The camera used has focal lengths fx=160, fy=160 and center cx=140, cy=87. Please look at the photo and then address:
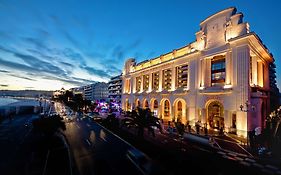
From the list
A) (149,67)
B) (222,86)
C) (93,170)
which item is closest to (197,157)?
(93,170)

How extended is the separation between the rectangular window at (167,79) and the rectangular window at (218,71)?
12401 mm

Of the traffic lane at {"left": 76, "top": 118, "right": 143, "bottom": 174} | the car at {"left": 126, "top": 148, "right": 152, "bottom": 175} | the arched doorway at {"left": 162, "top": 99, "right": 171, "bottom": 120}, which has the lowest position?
the traffic lane at {"left": 76, "top": 118, "right": 143, "bottom": 174}

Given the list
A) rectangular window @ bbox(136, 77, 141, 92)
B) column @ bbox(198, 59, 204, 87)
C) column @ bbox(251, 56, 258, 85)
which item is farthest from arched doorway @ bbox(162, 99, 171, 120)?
column @ bbox(251, 56, 258, 85)

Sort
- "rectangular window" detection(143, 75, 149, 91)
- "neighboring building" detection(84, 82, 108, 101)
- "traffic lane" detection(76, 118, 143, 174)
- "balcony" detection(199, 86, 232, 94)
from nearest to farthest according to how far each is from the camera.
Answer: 1. "traffic lane" detection(76, 118, 143, 174)
2. "balcony" detection(199, 86, 232, 94)
3. "rectangular window" detection(143, 75, 149, 91)
4. "neighboring building" detection(84, 82, 108, 101)

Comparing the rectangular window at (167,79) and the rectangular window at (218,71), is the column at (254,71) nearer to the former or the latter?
the rectangular window at (218,71)

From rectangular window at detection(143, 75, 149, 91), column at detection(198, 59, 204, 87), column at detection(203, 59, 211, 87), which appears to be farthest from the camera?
rectangular window at detection(143, 75, 149, 91)

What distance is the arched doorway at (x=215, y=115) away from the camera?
3134cm

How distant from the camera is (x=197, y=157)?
16594 millimetres

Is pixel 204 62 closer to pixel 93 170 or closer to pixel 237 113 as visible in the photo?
pixel 237 113

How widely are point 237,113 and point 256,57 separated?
13.1 m

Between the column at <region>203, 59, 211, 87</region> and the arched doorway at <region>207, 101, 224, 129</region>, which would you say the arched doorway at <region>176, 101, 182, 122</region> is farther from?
the column at <region>203, 59, 211, 87</region>

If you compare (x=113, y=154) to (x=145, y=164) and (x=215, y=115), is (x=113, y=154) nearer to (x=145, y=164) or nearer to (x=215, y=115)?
(x=145, y=164)

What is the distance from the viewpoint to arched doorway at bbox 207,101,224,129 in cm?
3134

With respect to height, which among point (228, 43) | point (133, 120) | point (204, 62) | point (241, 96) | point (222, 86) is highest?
point (228, 43)
